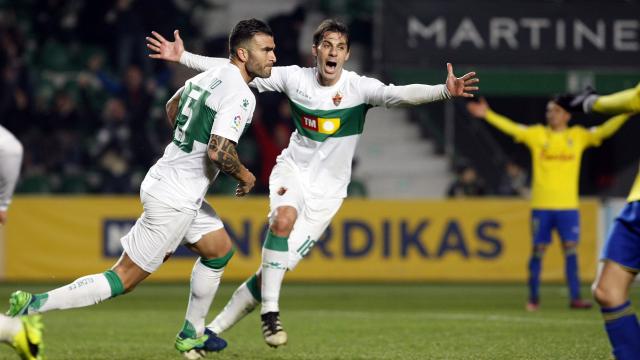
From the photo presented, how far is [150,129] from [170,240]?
38.6ft

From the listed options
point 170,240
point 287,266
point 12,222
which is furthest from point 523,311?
point 12,222

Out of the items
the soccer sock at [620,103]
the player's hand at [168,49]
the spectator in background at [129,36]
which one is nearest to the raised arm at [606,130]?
the player's hand at [168,49]

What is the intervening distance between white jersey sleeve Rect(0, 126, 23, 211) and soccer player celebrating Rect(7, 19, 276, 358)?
0.95 m

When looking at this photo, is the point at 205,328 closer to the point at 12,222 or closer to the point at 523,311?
the point at 523,311

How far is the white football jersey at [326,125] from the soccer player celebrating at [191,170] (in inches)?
39.4

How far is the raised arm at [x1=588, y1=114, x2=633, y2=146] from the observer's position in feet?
40.7

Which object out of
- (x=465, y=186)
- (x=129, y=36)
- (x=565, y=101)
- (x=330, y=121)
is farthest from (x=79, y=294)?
(x=129, y=36)

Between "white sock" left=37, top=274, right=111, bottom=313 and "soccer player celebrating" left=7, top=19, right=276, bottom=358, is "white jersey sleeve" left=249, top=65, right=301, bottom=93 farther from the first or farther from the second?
"white sock" left=37, top=274, right=111, bottom=313

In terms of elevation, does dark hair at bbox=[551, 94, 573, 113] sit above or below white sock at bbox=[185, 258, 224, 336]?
above

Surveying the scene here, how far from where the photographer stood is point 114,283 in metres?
7.17

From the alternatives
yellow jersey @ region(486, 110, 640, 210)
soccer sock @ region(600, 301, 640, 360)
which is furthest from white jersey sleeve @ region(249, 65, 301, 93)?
yellow jersey @ region(486, 110, 640, 210)

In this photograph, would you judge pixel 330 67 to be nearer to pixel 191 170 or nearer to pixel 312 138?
pixel 312 138

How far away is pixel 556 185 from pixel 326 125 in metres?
5.20

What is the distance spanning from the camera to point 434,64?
1798 centimetres
